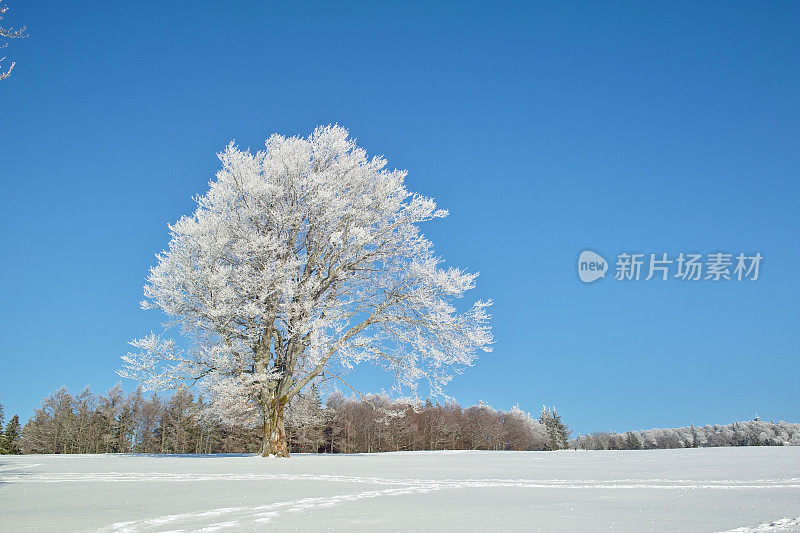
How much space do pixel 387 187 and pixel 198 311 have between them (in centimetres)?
698

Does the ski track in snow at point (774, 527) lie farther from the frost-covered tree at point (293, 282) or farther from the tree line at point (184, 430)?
the tree line at point (184, 430)

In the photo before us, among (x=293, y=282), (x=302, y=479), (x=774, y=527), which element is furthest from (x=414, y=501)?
(x=293, y=282)

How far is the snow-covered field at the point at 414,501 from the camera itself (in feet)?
13.0

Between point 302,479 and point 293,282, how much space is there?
26.2 ft

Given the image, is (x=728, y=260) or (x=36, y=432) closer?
(x=728, y=260)

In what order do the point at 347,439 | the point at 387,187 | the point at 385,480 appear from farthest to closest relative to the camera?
the point at 347,439
the point at 387,187
the point at 385,480

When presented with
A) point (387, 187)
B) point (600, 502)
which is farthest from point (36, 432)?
point (600, 502)

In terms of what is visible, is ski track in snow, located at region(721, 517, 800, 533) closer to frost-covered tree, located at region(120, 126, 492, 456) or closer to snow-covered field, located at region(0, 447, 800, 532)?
snow-covered field, located at region(0, 447, 800, 532)

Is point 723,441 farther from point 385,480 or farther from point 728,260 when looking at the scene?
point 385,480

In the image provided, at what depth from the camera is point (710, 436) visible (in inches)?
3046

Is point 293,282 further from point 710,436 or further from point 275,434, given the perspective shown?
point 710,436

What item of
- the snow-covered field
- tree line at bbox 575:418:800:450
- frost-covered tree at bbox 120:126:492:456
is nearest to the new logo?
frost-covered tree at bbox 120:126:492:456

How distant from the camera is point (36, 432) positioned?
159 feet

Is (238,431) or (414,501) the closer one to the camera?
(414,501)
